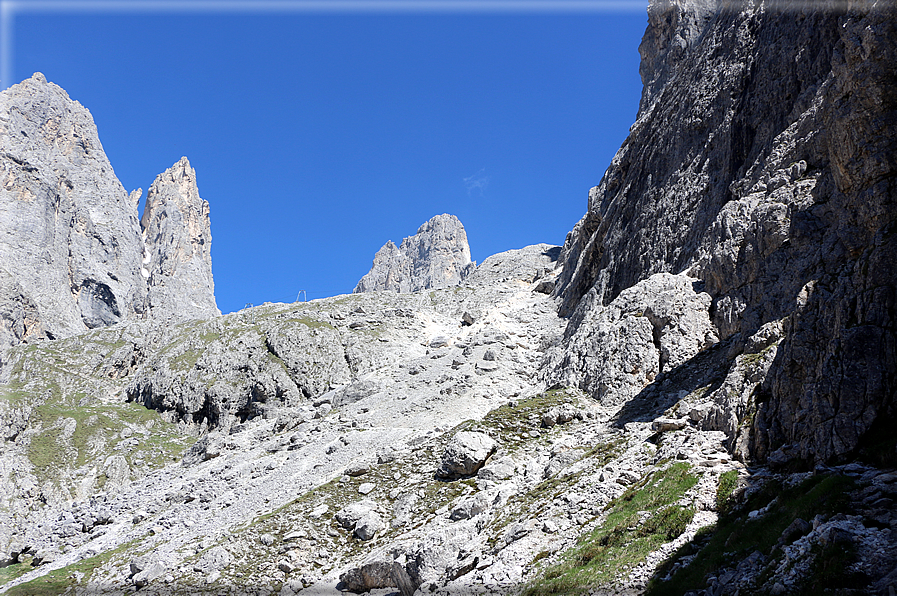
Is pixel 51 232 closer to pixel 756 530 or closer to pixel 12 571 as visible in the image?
pixel 12 571

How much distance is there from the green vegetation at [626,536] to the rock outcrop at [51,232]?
154 meters

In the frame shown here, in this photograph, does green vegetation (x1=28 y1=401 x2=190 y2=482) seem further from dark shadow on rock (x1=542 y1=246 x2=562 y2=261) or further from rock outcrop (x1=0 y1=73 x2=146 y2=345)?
dark shadow on rock (x1=542 y1=246 x2=562 y2=261)

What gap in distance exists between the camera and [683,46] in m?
103

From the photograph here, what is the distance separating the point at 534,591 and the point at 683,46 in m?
110

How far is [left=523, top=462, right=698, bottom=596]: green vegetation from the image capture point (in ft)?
63.2

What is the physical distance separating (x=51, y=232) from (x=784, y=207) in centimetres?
20054

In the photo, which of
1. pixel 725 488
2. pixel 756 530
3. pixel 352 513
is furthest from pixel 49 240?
pixel 756 530

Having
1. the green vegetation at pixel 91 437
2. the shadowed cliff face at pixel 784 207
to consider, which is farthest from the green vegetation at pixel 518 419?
the green vegetation at pixel 91 437

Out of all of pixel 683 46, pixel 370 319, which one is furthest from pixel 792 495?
pixel 683 46

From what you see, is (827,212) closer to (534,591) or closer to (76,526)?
(534,591)

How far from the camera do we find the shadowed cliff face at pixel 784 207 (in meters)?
20.5

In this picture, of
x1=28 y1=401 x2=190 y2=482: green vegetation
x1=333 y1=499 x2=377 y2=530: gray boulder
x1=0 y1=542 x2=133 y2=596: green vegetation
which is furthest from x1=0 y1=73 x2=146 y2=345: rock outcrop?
x1=333 y1=499 x2=377 y2=530: gray boulder

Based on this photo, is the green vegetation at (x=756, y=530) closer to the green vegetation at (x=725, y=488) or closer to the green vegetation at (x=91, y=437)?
the green vegetation at (x=725, y=488)

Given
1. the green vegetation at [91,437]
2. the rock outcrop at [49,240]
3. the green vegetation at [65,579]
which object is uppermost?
the rock outcrop at [49,240]
